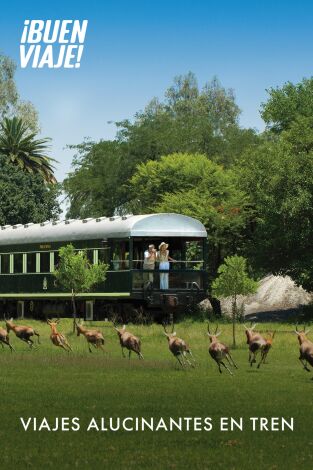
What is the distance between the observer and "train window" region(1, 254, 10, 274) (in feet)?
173

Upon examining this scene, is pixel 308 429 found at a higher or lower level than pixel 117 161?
lower

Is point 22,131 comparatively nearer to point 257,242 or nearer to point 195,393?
point 257,242

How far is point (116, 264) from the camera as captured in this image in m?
45.5

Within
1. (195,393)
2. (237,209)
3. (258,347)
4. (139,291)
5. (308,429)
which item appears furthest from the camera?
(237,209)

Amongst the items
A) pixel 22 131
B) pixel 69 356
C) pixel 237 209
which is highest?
pixel 22 131

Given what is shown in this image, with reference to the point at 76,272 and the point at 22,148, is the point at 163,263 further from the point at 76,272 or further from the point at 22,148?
the point at 22,148

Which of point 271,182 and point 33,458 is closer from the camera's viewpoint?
point 33,458

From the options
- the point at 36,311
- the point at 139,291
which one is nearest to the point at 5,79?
the point at 36,311

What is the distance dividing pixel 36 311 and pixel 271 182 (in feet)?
36.1

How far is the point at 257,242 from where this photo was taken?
5528 cm

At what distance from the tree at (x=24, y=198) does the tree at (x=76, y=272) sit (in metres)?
43.7

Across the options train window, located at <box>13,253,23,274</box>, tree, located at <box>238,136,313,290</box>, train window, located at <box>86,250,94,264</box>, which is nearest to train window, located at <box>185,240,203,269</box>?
train window, located at <box>86,250,94,264</box>

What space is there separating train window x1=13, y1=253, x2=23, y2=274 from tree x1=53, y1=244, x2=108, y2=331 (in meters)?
6.04

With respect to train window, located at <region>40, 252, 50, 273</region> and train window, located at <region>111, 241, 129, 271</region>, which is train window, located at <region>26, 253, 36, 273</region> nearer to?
train window, located at <region>40, 252, 50, 273</region>
